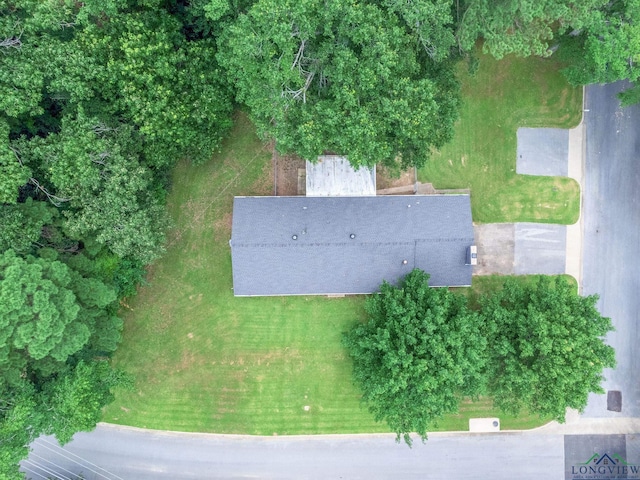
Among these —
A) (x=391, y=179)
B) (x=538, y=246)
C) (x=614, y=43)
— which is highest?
(x=614, y=43)

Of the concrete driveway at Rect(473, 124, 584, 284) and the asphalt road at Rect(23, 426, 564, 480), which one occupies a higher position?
the concrete driveway at Rect(473, 124, 584, 284)

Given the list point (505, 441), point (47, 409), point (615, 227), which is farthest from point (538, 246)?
point (47, 409)

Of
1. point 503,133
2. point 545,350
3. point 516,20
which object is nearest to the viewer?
point 516,20

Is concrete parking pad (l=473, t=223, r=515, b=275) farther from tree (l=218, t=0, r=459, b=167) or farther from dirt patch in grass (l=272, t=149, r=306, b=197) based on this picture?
dirt patch in grass (l=272, t=149, r=306, b=197)

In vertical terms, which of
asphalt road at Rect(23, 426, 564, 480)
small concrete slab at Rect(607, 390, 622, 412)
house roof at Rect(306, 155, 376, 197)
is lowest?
asphalt road at Rect(23, 426, 564, 480)

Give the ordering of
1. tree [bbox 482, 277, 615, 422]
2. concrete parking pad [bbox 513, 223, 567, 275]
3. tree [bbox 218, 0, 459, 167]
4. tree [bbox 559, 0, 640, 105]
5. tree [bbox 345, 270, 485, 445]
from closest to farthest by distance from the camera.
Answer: tree [bbox 218, 0, 459, 167]
tree [bbox 559, 0, 640, 105]
tree [bbox 482, 277, 615, 422]
tree [bbox 345, 270, 485, 445]
concrete parking pad [bbox 513, 223, 567, 275]

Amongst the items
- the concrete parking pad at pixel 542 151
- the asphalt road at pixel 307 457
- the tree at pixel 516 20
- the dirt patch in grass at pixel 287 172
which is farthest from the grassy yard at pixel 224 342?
the concrete parking pad at pixel 542 151

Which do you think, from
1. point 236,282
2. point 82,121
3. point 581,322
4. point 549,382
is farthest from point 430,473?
point 82,121

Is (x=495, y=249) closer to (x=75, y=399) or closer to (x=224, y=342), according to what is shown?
(x=224, y=342)

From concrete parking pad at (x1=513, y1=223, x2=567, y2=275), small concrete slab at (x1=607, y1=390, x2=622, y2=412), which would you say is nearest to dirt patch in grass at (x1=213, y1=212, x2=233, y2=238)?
concrete parking pad at (x1=513, y1=223, x2=567, y2=275)
